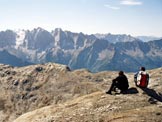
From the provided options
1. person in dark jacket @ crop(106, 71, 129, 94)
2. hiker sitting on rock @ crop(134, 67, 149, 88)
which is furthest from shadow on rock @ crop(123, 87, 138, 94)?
hiker sitting on rock @ crop(134, 67, 149, 88)

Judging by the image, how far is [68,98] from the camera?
111 meters

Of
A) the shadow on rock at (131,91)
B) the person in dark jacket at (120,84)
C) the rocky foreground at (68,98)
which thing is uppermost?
the person in dark jacket at (120,84)

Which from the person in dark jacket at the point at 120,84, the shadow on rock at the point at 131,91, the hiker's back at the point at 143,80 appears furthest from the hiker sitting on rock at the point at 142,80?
the person in dark jacket at the point at 120,84

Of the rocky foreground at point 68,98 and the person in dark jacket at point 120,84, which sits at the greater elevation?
the person in dark jacket at point 120,84

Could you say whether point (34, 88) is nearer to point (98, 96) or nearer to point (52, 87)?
point (52, 87)

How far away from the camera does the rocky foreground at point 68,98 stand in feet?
118

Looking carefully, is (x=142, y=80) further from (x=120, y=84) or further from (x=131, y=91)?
(x=120, y=84)

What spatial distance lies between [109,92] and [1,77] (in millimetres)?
126954

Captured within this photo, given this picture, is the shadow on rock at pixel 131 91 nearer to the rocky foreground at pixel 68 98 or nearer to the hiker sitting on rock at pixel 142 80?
the rocky foreground at pixel 68 98

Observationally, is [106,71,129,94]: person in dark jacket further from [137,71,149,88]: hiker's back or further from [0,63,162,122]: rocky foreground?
[137,71,149,88]: hiker's back

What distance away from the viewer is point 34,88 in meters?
137

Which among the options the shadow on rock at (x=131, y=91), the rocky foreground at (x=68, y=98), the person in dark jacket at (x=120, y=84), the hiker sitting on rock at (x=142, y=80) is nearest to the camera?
the rocky foreground at (x=68, y=98)

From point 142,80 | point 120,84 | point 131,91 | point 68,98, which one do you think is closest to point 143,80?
point 142,80

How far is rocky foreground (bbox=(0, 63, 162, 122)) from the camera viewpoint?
35969 mm
